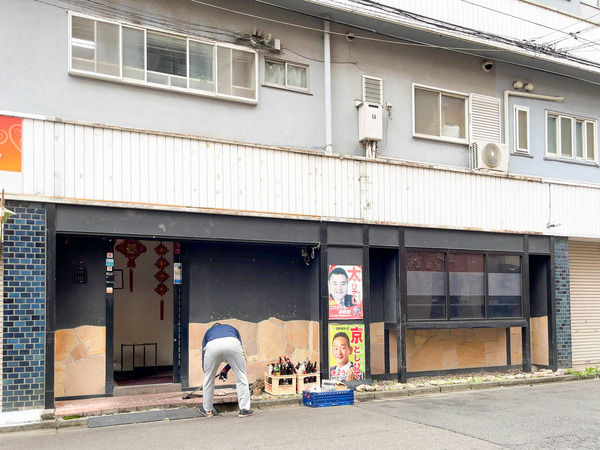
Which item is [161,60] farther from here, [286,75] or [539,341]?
[539,341]

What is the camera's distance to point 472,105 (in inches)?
611

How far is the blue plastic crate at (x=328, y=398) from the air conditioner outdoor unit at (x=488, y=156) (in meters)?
6.62

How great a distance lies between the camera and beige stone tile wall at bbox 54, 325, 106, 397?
10.8m

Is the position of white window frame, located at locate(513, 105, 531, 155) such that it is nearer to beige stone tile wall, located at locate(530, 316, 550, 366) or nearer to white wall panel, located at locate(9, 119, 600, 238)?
white wall panel, located at locate(9, 119, 600, 238)

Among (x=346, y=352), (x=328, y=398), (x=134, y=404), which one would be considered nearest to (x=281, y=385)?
(x=328, y=398)

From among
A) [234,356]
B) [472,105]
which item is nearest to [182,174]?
[234,356]

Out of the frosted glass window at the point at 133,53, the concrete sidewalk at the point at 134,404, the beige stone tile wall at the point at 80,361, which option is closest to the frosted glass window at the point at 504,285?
the concrete sidewalk at the point at 134,404

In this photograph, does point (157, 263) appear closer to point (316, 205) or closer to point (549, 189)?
point (316, 205)

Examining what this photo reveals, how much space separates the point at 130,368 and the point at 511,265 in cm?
889

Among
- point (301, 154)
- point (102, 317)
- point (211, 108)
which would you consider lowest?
point (102, 317)

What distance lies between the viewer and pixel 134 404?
10562 millimetres

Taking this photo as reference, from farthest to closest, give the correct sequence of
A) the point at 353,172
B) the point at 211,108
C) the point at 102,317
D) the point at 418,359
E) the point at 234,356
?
the point at 418,359 → the point at 353,172 → the point at 211,108 → the point at 102,317 → the point at 234,356

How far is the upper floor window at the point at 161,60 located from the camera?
438 inches

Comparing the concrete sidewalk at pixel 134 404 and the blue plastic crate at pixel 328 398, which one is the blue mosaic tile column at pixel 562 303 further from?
the blue plastic crate at pixel 328 398
